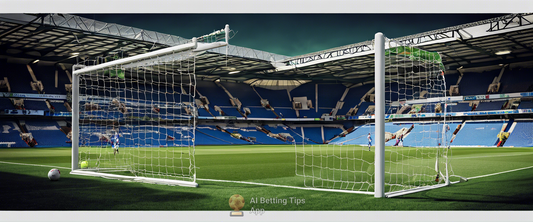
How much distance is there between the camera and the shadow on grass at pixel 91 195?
17.0 feet

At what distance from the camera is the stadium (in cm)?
613

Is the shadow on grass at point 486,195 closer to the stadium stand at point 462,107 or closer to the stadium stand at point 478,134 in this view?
the stadium stand at point 478,134

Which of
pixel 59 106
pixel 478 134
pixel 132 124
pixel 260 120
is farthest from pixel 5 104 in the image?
pixel 478 134

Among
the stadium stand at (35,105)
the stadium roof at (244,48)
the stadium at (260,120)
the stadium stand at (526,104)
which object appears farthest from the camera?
the stadium stand at (526,104)

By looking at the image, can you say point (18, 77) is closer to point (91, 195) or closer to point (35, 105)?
point (35, 105)

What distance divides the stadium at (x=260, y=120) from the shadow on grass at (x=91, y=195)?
0.04 metres

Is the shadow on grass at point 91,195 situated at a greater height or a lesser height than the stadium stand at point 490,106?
lesser

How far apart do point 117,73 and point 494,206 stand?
8.78 meters

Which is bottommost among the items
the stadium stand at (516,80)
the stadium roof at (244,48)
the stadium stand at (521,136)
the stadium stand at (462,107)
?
the stadium stand at (521,136)

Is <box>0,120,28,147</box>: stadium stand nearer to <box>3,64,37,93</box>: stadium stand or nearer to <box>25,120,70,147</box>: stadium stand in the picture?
<box>25,120,70,147</box>: stadium stand

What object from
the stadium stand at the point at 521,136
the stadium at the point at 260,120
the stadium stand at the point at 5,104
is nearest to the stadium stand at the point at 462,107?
the stadium at the point at 260,120

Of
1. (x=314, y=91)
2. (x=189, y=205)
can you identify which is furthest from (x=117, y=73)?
(x=314, y=91)

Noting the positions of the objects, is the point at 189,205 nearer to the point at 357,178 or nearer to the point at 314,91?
the point at 357,178

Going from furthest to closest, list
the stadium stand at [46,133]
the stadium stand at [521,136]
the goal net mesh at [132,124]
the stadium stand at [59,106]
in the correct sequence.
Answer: the stadium stand at [59,106], the stadium stand at [46,133], the stadium stand at [521,136], the goal net mesh at [132,124]
